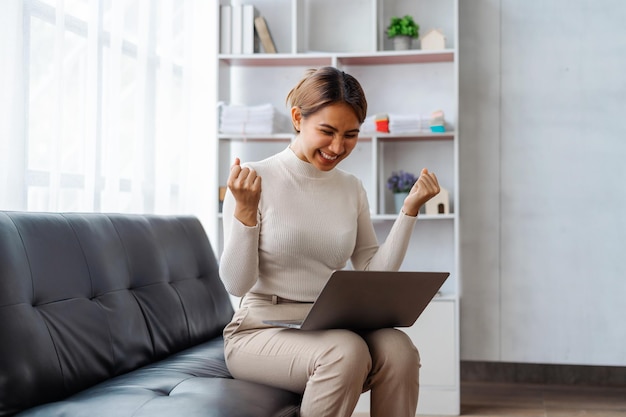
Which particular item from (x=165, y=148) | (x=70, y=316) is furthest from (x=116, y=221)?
(x=165, y=148)

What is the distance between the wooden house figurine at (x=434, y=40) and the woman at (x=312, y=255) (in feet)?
5.52

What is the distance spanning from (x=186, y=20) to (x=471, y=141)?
1.55 metres

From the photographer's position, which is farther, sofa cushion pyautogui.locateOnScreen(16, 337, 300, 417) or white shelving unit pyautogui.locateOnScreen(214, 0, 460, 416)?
white shelving unit pyautogui.locateOnScreen(214, 0, 460, 416)

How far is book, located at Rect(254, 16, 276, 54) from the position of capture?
3.88 m

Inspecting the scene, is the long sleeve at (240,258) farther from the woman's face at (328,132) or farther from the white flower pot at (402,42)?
the white flower pot at (402,42)

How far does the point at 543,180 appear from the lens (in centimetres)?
397

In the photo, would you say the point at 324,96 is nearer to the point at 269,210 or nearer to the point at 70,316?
the point at 269,210

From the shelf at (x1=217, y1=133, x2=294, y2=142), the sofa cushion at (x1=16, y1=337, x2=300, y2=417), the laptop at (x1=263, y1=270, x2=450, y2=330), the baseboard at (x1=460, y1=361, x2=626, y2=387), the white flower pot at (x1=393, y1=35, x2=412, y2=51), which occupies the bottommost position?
the baseboard at (x1=460, y1=361, x2=626, y2=387)

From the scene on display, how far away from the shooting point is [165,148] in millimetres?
3539

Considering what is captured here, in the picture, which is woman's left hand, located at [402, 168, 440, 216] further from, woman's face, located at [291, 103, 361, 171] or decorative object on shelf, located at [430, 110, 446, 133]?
decorative object on shelf, located at [430, 110, 446, 133]

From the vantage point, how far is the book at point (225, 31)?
12.7ft

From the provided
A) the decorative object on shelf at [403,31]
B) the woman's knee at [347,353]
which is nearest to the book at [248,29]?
the decorative object on shelf at [403,31]

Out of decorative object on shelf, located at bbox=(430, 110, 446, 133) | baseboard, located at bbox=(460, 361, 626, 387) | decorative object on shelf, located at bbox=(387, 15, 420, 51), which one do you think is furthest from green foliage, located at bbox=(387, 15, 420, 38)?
baseboard, located at bbox=(460, 361, 626, 387)

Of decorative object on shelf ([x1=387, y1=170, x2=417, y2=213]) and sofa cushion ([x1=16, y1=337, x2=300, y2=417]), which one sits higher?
decorative object on shelf ([x1=387, y1=170, x2=417, y2=213])
